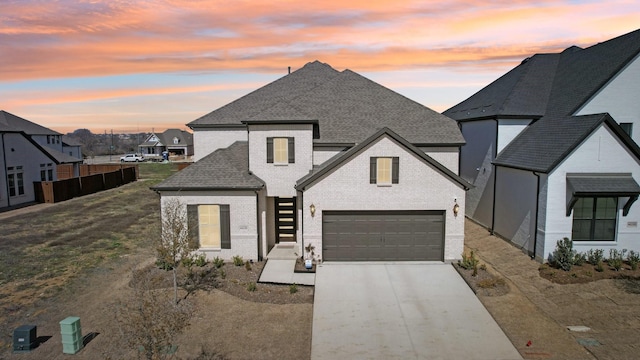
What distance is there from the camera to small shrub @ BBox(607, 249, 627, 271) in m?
17.3

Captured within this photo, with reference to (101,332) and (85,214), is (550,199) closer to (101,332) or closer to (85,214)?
(101,332)

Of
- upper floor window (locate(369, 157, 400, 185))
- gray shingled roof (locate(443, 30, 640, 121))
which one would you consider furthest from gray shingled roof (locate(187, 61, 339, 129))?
gray shingled roof (locate(443, 30, 640, 121))

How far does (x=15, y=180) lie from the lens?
33281 millimetres

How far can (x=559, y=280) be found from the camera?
53.2 ft

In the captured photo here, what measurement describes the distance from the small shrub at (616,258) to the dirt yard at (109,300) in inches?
526

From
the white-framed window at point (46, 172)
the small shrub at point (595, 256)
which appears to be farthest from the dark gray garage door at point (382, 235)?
the white-framed window at point (46, 172)

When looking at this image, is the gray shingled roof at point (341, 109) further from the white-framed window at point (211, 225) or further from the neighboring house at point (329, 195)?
the white-framed window at point (211, 225)

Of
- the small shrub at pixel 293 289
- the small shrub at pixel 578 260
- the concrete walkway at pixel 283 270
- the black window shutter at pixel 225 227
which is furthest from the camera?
the black window shutter at pixel 225 227

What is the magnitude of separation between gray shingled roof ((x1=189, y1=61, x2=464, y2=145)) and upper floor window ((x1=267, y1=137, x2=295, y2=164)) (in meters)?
1.15

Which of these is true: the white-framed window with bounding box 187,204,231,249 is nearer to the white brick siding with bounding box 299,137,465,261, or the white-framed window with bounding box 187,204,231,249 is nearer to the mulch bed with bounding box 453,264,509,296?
the white brick siding with bounding box 299,137,465,261

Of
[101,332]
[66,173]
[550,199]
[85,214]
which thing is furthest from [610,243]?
[66,173]

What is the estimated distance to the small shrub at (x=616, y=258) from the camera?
56.7 feet

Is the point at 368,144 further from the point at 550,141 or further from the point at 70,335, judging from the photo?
the point at 70,335

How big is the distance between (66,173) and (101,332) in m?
43.2
